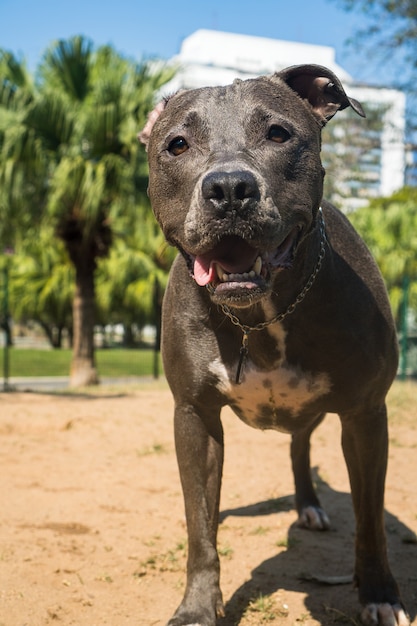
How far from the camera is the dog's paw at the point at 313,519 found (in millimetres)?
4539

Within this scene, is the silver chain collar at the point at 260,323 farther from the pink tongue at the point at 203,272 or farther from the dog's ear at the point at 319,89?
the dog's ear at the point at 319,89

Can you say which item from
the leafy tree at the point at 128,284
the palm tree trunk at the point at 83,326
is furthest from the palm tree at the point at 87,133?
the leafy tree at the point at 128,284

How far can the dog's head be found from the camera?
2.45m

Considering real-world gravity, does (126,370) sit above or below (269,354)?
below

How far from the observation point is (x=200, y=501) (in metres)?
3.18

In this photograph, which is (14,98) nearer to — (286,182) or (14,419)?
(14,419)

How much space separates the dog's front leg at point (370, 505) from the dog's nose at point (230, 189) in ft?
3.97

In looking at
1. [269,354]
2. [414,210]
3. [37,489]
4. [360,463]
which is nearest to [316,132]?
[269,354]

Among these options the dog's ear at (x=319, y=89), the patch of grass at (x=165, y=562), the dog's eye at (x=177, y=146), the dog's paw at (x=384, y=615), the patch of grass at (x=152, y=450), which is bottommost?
the patch of grass at (x=165, y=562)

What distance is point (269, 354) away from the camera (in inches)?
121

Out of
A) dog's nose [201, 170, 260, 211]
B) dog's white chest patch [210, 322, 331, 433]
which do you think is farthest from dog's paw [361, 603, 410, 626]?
dog's nose [201, 170, 260, 211]

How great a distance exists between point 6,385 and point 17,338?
29.9 m

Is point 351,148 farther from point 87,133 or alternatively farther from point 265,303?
point 265,303

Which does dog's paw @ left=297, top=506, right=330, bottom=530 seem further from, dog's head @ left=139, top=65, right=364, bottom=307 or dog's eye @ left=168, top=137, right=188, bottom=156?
dog's eye @ left=168, top=137, right=188, bottom=156
